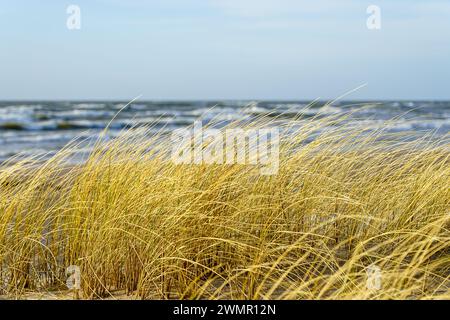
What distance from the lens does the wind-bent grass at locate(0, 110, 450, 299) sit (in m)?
3.38

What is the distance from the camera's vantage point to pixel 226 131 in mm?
4418

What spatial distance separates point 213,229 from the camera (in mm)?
3627

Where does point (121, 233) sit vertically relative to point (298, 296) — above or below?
above

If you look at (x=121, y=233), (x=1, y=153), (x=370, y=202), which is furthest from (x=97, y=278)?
(x=1, y=153)

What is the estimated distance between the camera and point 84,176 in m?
4.16

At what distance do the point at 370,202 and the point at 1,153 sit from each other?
14.3m

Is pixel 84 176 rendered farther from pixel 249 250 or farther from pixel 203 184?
pixel 249 250

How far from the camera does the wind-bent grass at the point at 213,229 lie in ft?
11.1

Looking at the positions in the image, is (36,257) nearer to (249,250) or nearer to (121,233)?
(121,233)

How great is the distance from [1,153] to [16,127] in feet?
25.9
